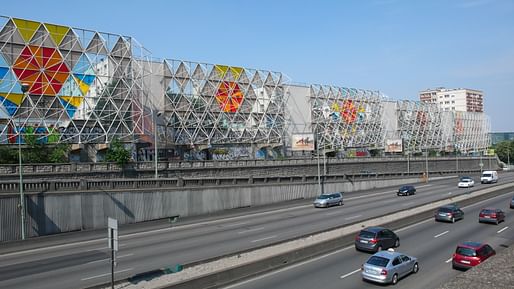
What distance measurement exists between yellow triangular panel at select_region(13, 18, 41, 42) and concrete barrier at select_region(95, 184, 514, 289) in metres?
47.6

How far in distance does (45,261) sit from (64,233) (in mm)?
8413

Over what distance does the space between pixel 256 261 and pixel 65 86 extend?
161 feet

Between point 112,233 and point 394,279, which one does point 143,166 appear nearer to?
point 112,233

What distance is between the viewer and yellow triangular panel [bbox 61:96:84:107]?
60588 mm

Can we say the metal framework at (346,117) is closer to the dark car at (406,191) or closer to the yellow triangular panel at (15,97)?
the dark car at (406,191)

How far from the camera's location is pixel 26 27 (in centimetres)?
5784

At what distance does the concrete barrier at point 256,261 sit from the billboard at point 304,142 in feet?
163

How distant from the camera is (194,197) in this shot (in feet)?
142

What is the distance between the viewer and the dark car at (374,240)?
24.9 metres

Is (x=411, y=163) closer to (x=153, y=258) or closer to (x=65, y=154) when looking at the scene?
(x=65, y=154)

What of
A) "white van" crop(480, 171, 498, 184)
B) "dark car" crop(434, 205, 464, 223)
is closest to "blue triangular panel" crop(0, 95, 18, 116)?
"dark car" crop(434, 205, 464, 223)

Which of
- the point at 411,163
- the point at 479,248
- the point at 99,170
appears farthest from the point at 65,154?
the point at 411,163

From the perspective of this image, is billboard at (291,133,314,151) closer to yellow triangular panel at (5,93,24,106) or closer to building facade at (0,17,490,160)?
building facade at (0,17,490,160)

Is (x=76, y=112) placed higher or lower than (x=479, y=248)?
higher
